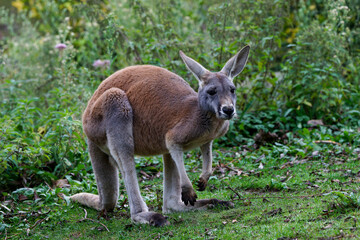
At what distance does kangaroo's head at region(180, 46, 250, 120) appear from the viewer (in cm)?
479

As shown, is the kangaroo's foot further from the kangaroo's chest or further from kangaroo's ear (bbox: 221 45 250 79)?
kangaroo's ear (bbox: 221 45 250 79)

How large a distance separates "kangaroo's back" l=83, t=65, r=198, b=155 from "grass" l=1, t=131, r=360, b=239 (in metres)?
0.89

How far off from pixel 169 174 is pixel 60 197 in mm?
1542

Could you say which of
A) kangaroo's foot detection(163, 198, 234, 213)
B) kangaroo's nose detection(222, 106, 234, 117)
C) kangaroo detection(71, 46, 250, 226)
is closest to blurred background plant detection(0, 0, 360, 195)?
kangaroo detection(71, 46, 250, 226)

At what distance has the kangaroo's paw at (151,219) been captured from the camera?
4.91 m

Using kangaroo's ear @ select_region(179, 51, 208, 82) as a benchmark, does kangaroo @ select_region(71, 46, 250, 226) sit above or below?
below

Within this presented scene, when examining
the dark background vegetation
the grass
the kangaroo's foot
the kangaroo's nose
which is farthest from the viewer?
the dark background vegetation

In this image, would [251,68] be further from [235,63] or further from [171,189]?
[171,189]

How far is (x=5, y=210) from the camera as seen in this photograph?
18.5 feet

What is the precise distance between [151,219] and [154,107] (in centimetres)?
124

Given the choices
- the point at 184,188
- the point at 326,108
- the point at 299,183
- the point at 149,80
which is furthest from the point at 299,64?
the point at 184,188

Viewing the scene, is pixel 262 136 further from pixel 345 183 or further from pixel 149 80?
pixel 149 80

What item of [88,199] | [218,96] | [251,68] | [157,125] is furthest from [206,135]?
[251,68]

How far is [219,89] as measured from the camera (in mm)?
4969
